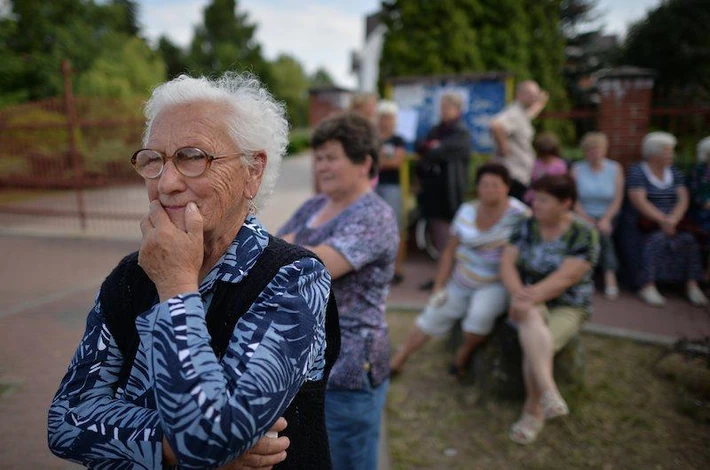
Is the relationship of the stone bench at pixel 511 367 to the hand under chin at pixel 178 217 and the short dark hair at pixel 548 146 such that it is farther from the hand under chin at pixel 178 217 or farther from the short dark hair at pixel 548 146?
the hand under chin at pixel 178 217

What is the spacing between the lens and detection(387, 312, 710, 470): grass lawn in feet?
10.0

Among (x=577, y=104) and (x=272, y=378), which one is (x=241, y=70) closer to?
(x=272, y=378)

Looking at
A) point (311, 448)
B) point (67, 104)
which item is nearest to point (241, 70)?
point (311, 448)

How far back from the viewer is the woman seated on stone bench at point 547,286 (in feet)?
10.8

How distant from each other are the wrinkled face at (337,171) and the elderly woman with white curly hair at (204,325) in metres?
0.83

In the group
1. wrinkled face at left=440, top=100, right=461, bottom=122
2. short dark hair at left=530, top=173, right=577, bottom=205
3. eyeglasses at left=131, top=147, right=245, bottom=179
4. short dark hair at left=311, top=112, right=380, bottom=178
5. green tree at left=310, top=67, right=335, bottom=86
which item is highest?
green tree at left=310, top=67, right=335, bottom=86

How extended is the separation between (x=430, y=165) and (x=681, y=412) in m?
3.59

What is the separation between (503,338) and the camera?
3688 mm

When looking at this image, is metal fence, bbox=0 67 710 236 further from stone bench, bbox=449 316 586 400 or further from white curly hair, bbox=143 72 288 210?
white curly hair, bbox=143 72 288 210

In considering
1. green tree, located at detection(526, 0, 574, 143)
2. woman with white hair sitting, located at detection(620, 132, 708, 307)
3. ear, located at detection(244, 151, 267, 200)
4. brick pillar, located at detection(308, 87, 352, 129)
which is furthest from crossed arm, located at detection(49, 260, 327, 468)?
green tree, located at detection(526, 0, 574, 143)

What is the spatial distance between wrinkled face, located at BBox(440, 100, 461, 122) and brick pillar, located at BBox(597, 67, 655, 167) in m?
2.46

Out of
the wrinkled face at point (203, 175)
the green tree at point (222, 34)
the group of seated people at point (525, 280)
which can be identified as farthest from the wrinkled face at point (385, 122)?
the green tree at point (222, 34)

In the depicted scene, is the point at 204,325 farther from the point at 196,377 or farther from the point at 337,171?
the point at 337,171

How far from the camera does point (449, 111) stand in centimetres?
588
